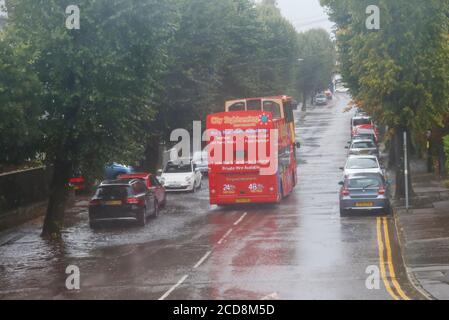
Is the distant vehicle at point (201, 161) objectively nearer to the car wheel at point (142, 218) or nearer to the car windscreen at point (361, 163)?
the car windscreen at point (361, 163)

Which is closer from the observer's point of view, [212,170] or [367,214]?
[367,214]

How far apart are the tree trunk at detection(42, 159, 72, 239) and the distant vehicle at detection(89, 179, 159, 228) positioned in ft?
5.17

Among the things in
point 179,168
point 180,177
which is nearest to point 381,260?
point 180,177

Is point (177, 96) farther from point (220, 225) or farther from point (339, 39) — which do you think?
point (220, 225)

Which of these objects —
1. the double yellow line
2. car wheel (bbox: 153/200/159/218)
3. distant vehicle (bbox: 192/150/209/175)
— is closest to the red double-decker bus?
car wheel (bbox: 153/200/159/218)

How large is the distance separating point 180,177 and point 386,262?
2214 cm

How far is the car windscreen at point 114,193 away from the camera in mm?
29750

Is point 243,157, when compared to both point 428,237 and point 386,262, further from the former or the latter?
point 386,262

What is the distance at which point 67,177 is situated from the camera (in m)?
28.3

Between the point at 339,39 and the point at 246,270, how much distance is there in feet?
83.2

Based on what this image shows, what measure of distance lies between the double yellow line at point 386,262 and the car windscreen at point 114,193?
29.5 feet

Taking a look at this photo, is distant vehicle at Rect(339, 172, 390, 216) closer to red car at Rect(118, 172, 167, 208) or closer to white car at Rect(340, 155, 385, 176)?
red car at Rect(118, 172, 167, 208)
